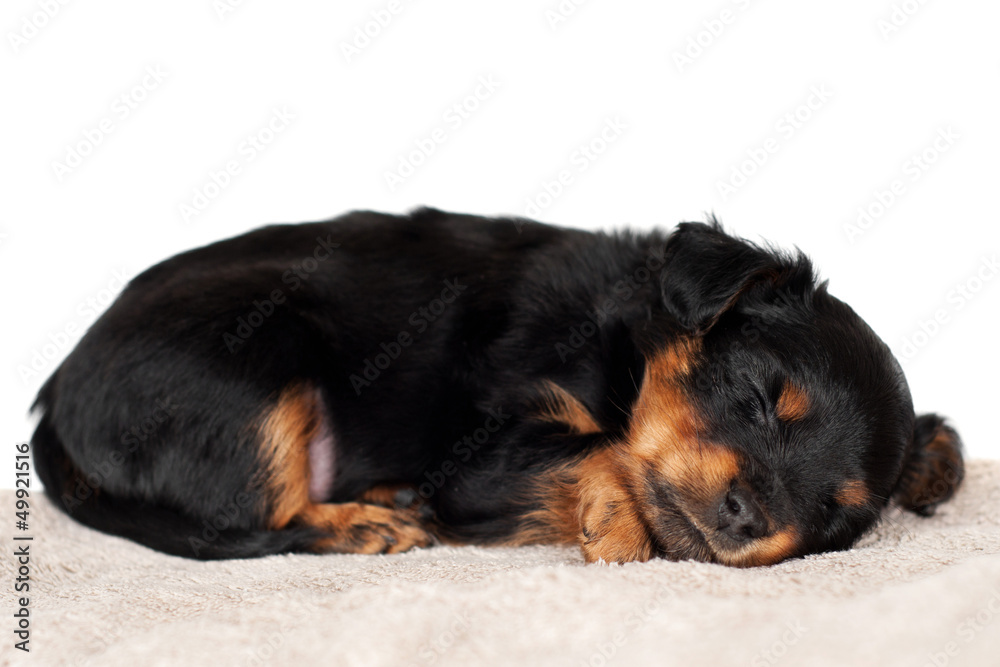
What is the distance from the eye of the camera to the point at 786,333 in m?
2.71

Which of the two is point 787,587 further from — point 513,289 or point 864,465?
point 513,289

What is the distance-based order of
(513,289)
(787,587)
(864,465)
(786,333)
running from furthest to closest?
(513,289) < (786,333) < (864,465) < (787,587)

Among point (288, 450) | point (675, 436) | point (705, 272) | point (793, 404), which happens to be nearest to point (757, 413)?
point (793, 404)

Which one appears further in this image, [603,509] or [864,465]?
[603,509]

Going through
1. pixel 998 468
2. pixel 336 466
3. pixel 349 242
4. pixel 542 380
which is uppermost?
pixel 998 468

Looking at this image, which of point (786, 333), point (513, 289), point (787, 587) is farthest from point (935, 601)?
point (513, 289)

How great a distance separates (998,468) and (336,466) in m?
2.76

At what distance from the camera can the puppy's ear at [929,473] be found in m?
3.21

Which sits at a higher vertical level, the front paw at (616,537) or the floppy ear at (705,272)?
the floppy ear at (705,272)
